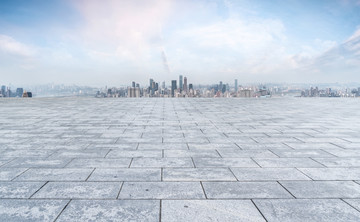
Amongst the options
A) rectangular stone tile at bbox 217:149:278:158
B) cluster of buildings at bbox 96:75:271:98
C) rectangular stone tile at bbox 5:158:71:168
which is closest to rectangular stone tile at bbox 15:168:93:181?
rectangular stone tile at bbox 5:158:71:168

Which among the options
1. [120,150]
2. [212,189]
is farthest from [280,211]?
[120,150]

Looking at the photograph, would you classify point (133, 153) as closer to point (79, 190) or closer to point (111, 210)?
point (79, 190)

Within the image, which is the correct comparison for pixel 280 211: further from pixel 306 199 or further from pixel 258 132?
pixel 258 132

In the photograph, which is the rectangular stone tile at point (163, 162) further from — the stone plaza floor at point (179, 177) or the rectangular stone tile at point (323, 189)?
the rectangular stone tile at point (323, 189)

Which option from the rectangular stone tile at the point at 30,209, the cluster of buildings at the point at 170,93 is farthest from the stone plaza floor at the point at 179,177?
the cluster of buildings at the point at 170,93

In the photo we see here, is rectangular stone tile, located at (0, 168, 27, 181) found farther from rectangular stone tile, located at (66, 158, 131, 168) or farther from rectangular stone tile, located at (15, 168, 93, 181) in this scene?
rectangular stone tile, located at (66, 158, 131, 168)

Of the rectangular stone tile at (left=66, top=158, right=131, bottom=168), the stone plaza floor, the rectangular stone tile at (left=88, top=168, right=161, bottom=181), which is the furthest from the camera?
the rectangular stone tile at (left=66, top=158, right=131, bottom=168)
